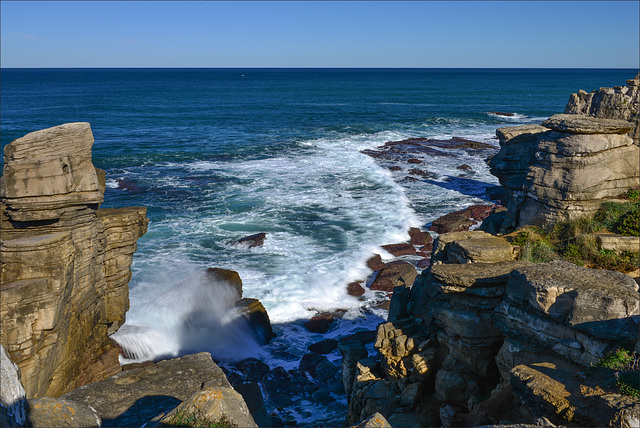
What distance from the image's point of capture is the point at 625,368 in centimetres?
714

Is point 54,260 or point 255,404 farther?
point 255,404

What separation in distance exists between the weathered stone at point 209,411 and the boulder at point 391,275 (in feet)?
48.7

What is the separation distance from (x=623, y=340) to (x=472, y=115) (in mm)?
70856

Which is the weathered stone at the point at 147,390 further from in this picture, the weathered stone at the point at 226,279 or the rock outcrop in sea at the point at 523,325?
the weathered stone at the point at 226,279

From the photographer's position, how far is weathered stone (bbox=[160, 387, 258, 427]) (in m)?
5.11

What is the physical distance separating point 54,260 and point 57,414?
21.7 ft

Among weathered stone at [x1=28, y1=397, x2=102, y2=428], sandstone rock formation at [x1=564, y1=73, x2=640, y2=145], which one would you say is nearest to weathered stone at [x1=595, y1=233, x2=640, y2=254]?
sandstone rock formation at [x1=564, y1=73, x2=640, y2=145]

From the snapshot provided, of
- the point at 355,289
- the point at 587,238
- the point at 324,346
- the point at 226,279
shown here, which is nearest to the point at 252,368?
the point at 324,346

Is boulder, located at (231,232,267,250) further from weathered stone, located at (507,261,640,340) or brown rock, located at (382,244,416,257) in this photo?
weathered stone, located at (507,261,640,340)

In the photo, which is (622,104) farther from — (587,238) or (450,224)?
(587,238)

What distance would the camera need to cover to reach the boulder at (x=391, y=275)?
20.0m

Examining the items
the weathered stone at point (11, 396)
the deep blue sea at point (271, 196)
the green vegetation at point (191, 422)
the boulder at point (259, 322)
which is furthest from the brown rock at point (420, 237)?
the weathered stone at point (11, 396)

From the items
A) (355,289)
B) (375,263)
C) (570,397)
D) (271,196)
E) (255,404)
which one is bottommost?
(355,289)

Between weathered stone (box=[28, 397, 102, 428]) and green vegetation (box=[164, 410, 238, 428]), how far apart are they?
88 cm
